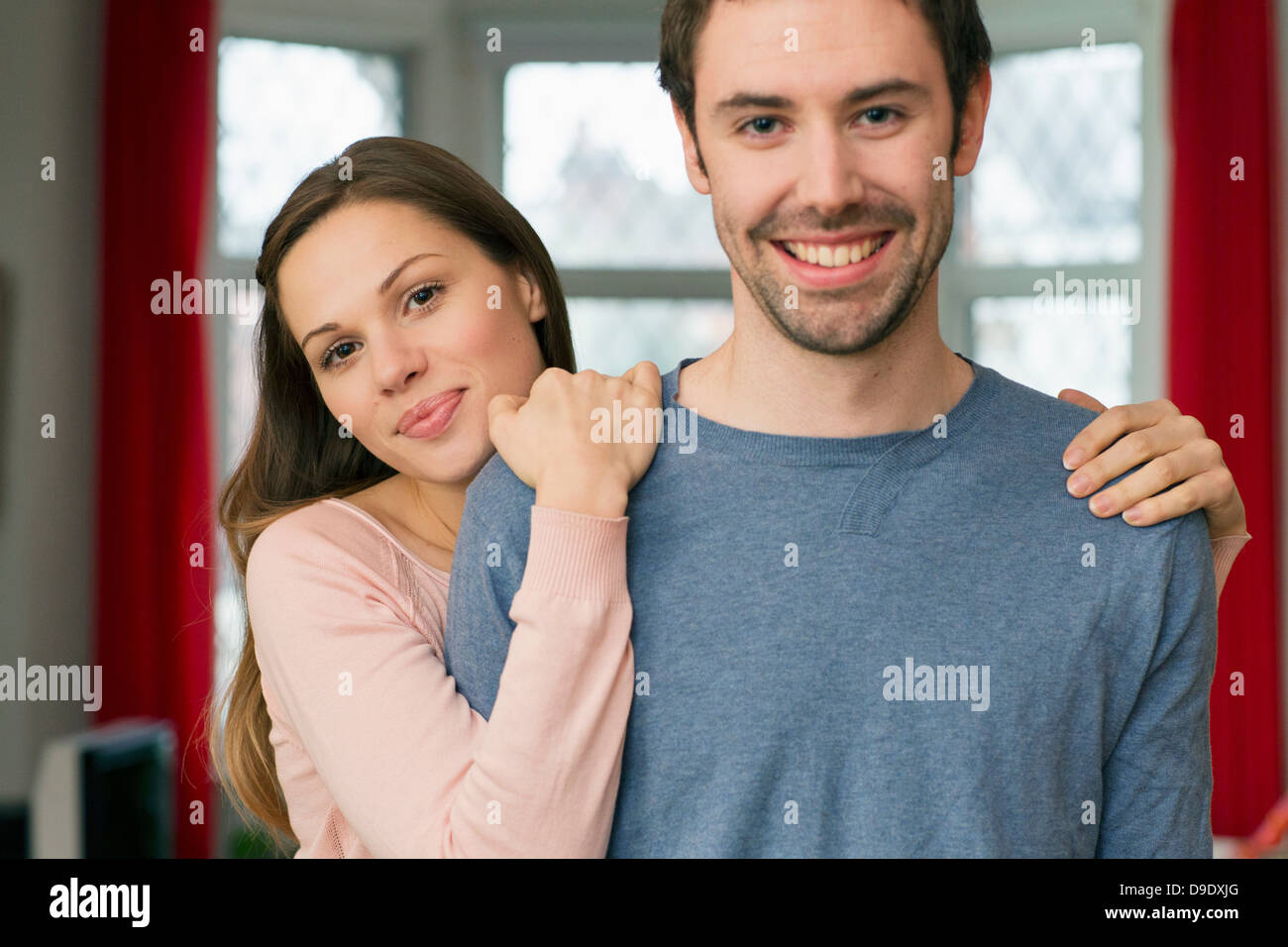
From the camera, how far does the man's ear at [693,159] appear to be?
3.28 feet

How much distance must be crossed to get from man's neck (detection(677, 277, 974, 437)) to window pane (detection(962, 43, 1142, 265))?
258cm

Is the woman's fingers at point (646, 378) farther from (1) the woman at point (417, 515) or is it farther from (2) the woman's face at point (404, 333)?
(2) the woman's face at point (404, 333)

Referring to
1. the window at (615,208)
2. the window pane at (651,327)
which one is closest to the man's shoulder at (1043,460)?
the window at (615,208)

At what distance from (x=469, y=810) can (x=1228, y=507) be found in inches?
25.8

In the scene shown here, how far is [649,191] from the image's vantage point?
11.2 ft

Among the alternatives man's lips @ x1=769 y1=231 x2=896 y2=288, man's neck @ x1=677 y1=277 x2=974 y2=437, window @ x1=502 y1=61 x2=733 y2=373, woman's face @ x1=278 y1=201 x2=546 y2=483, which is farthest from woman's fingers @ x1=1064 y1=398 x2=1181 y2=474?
window @ x1=502 y1=61 x2=733 y2=373

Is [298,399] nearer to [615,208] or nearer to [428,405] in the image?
[428,405]

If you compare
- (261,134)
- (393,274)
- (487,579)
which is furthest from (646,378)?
(261,134)

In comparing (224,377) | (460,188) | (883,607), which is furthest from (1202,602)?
(224,377)

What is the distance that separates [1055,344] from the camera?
344cm

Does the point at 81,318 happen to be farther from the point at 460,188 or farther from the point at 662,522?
the point at 662,522

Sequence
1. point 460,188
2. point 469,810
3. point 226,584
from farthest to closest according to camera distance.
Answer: point 226,584 < point 460,188 < point 469,810

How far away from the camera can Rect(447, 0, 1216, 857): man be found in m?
0.91

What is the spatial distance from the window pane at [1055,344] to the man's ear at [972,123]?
2510 mm
